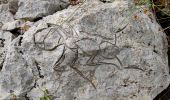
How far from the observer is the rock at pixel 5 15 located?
11.6ft

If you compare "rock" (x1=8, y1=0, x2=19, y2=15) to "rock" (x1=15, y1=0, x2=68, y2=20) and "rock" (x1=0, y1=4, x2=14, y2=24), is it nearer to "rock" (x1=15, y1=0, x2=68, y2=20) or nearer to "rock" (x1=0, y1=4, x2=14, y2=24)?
"rock" (x1=0, y1=4, x2=14, y2=24)

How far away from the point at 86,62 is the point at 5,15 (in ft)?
3.36

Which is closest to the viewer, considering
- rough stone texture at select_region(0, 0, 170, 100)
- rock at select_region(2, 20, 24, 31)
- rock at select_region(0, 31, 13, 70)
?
rough stone texture at select_region(0, 0, 170, 100)

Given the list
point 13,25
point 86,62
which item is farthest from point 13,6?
point 86,62

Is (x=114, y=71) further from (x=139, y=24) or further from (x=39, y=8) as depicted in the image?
(x=39, y=8)

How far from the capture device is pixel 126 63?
10.0 ft

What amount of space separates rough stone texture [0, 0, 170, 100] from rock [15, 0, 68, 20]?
0.24 m

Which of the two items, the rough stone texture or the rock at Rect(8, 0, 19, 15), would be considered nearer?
the rough stone texture

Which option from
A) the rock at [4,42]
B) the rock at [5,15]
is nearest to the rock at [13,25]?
the rock at [4,42]

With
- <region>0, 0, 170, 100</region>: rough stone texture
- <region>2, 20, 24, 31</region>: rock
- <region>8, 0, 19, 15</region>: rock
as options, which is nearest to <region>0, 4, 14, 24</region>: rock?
<region>8, 0, 19, 15</region>: rock

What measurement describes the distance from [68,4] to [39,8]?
26cm

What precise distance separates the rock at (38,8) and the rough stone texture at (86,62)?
24 cm

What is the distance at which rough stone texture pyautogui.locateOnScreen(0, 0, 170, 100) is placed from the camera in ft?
9.89

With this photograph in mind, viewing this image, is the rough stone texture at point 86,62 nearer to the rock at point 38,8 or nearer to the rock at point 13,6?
the rock at point 38,8
